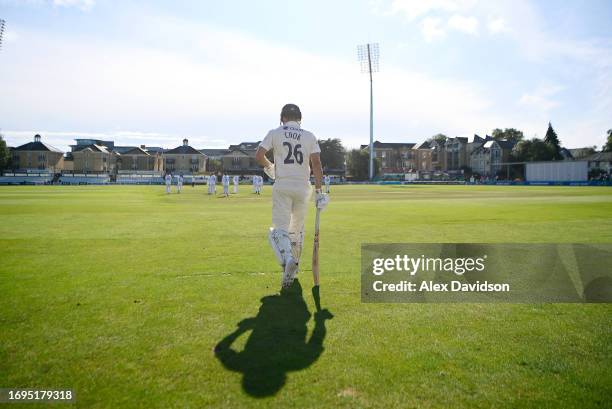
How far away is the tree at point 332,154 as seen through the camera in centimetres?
12325

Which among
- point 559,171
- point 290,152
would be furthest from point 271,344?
point 559,171

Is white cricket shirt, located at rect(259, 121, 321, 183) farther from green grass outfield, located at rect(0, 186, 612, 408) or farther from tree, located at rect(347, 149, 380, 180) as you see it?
tree, located at rect(347, 149, 380, 180)

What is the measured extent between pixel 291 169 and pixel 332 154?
119 m

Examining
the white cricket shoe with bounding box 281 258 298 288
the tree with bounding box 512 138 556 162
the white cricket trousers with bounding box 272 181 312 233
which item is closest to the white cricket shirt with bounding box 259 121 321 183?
the white cricket trousers with bounding box 272 181 312 233

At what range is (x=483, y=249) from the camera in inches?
335

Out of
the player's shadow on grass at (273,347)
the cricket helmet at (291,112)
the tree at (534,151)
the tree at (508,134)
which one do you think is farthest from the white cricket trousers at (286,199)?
the tree at (508,134)

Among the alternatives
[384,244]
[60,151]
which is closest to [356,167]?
[60,151]

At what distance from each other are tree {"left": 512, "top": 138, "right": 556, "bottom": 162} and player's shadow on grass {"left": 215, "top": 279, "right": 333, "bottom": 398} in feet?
357

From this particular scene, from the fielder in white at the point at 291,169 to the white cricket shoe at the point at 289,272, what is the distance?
47 cm

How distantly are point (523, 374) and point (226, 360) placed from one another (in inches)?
95.8

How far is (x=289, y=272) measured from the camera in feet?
18.2

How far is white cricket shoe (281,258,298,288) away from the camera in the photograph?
18.0ft

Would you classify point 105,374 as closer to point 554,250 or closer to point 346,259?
point 346,259

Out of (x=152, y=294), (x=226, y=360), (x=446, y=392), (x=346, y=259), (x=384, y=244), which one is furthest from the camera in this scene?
(x=384, y=244)
